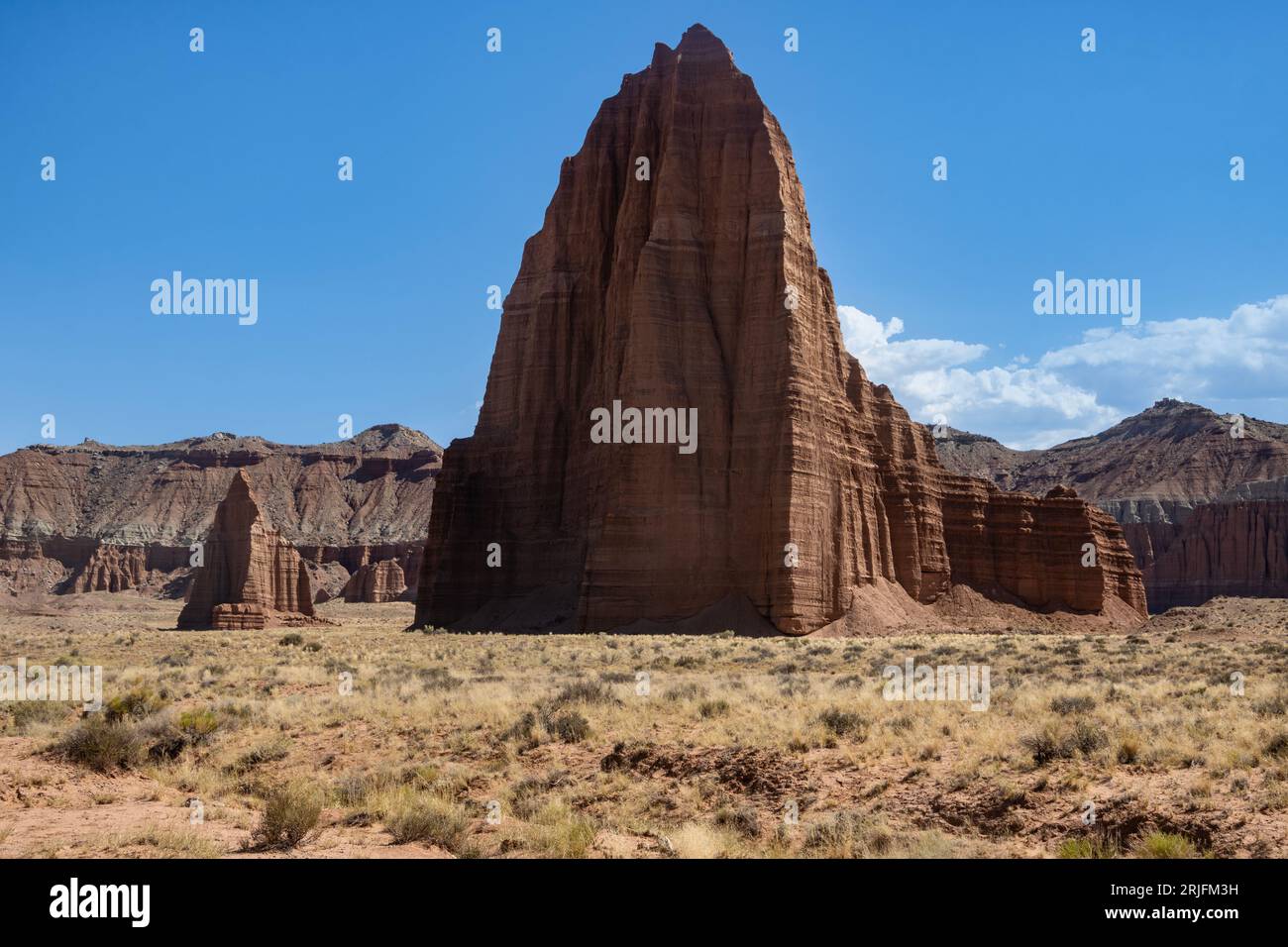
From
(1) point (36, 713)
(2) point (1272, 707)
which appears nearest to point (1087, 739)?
(2) point (1272, 707)

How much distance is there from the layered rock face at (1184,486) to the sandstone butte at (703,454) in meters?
75.3

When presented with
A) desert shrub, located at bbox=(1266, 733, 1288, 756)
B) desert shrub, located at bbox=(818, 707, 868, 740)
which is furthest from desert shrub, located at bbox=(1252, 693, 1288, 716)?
desert shrub, located at bbox=(818, 707, 868, 740)

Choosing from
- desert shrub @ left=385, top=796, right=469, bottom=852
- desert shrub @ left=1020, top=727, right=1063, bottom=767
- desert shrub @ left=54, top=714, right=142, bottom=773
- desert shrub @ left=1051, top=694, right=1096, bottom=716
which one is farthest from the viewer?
desert shrub @ left=1051, top=694, right=1096, bottom=716

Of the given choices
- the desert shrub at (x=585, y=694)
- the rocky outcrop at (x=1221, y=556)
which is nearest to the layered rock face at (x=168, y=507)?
the rocky outcrop at (x=1221, y=556)

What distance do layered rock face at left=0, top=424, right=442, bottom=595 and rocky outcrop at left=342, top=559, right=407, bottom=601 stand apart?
1124cm

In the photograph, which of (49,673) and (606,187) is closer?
(49,673)

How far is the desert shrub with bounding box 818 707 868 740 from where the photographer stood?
16.7 m

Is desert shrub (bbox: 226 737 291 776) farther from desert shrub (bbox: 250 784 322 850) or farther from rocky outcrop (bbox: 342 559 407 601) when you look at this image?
rocky outcrop (bbox: 342 559 407 601)

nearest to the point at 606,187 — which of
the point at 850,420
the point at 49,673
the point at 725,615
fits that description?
the point at 850,420

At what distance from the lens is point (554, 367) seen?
68.1m

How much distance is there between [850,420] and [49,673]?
143ft

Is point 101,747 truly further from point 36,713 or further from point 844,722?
point 844,722

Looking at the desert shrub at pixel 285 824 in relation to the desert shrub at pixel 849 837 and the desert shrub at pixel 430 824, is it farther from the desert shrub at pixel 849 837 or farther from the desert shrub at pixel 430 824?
the desert shrub at pixel 849 837
